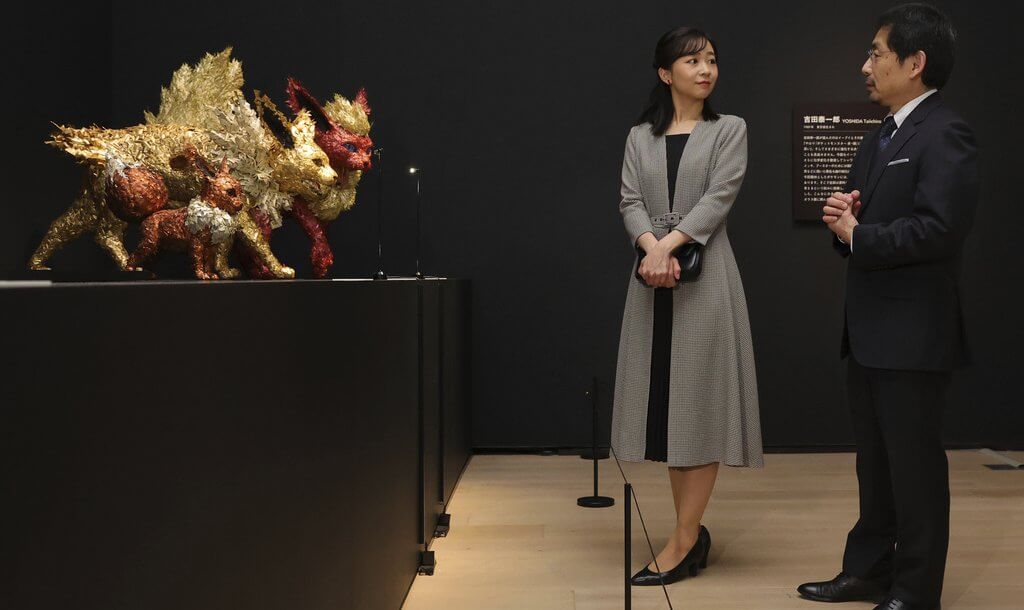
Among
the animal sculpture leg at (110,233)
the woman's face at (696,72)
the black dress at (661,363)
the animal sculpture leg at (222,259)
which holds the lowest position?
the black dress at (661,363)

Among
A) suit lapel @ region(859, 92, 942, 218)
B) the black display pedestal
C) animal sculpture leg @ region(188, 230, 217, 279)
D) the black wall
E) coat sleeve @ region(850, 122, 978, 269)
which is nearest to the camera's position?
the black display pedestal

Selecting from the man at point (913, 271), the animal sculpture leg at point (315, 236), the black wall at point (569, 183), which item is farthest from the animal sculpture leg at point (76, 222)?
the black wall at point (569, 183)

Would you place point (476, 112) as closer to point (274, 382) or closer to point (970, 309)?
point (970, 309)

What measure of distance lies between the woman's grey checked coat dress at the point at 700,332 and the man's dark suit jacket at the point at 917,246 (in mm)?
345

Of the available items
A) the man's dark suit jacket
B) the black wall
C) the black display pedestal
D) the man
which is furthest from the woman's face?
the black wall

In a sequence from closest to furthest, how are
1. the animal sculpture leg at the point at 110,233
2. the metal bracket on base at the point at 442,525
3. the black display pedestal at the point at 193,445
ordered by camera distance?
the black display pedestal at the point at 193,445, the animal sculpture leg at the point at 110,233, the metal bracket on base at the point at 442,525

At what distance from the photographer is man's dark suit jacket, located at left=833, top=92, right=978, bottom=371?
191 centimetres

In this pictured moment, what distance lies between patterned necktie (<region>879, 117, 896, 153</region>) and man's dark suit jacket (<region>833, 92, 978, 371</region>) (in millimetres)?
45

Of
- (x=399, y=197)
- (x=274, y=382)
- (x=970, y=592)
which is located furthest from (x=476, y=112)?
(x=274, y=382)

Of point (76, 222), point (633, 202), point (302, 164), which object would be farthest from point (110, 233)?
point (633, 202)

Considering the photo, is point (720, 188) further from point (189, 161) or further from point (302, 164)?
point (189, 161)

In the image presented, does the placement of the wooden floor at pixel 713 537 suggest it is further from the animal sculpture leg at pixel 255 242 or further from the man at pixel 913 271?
the animal sculpture leg at pixel 255 242

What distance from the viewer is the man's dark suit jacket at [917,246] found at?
1.91 m

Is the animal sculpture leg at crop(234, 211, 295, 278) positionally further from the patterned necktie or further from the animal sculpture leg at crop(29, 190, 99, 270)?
the patterned necktie
